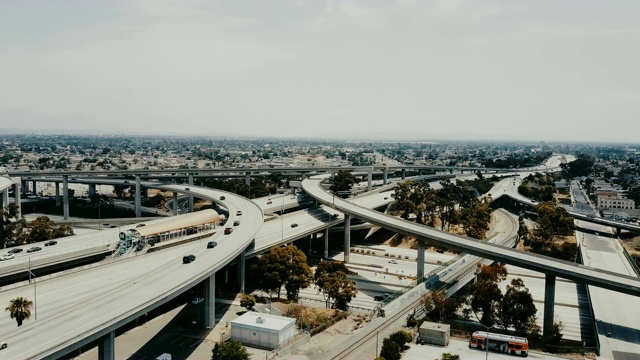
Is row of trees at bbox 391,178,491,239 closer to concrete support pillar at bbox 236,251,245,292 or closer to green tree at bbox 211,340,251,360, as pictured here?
concrete support pillar at bbox 236,251,245,292

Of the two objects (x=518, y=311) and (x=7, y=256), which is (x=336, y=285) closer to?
(x=518, y=311)

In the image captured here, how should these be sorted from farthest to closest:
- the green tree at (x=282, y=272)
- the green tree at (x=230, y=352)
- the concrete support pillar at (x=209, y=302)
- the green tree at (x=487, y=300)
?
the green tree at (x=282, y=272), the green tree at (x=487, y=300), the concrete support pillar at (x=209, y=302), the green tree at (x=230, y=352)

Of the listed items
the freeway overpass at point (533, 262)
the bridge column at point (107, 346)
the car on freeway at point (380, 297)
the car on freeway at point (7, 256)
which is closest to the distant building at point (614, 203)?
the freeway overpass at point (533, 262)

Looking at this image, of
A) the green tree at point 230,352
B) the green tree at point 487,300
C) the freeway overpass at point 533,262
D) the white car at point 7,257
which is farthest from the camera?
the freeway overpass at point 533,262

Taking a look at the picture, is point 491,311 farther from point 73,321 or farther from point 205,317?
point 73,321

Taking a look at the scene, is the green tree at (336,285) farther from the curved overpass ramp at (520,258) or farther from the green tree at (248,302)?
the curved overpass ramp at (520,258)

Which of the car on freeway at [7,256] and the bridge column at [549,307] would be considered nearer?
the car on freeway at [7,256]

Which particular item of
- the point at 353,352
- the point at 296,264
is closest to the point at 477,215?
the point at 296,264
